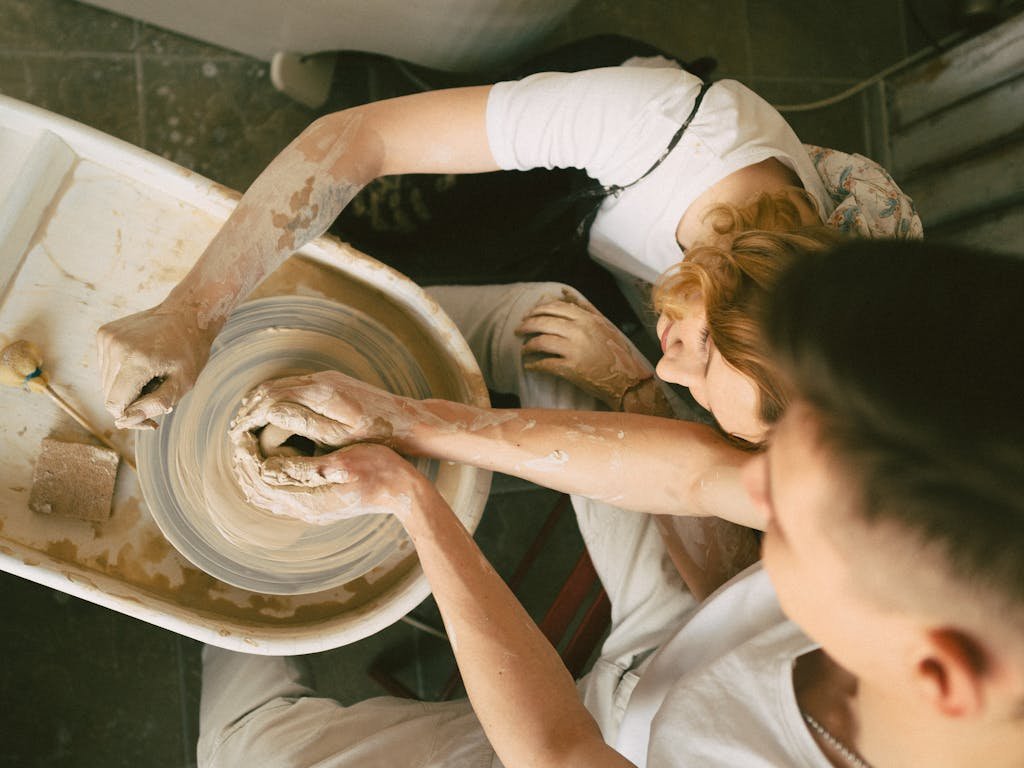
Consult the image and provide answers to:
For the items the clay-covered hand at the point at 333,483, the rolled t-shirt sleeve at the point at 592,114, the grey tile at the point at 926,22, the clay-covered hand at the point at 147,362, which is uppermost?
the grey tile at the point at 926,22

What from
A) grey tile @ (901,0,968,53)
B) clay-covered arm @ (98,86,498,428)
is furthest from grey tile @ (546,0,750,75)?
clay-covered arm @ (98,86,498,428)

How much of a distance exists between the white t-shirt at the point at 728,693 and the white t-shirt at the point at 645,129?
1.75 feet

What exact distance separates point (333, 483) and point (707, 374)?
0.49 meters

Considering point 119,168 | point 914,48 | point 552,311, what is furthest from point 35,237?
point 914,48

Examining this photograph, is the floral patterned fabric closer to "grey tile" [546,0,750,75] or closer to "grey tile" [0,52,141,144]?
"grey tile" [546,0,750,75]

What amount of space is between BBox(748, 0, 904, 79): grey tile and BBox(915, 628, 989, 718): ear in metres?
1.71

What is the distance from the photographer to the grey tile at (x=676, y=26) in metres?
1.77

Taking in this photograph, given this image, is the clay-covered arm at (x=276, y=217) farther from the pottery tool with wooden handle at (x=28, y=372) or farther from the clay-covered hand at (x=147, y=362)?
the pottery tool with wooden handle at (x=28, y=372)

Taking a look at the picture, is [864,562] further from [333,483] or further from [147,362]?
[147,362]

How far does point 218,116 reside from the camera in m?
1.59

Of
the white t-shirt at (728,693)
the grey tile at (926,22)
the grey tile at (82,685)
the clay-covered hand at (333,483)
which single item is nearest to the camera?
the white t-shirt at (728,693)

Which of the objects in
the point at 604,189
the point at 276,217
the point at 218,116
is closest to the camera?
the point at 276,217

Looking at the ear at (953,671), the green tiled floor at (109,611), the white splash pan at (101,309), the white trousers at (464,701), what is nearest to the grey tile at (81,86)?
the green tiled floor at (109,611)

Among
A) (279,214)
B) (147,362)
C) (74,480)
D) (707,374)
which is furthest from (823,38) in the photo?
(74,480)
